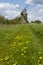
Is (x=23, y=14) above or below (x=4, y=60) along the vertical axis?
below

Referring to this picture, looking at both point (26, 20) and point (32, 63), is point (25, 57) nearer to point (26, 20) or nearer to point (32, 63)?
point (32, 63)

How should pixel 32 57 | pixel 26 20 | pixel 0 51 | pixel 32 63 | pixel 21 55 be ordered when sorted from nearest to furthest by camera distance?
1. pixel 32 63
2. pixel 32 57
3. pixel 21 55
4. pixel 0 51
5. pixel 26 20

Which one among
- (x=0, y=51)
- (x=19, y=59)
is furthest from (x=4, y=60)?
(x=0, y=51)

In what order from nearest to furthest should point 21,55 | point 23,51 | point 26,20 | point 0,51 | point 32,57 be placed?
1. point 32,57
2. point 21,55
3. point 23,51
4. point 0,51
5. point 26,20

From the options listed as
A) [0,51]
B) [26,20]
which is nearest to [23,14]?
[26,20]

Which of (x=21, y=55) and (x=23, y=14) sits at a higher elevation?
(x=21, y=55)

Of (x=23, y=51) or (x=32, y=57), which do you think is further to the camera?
(x=23, y=51)

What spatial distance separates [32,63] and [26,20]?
72.2m

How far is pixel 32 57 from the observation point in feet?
43.0

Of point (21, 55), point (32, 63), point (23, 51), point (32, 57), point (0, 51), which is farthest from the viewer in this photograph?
point (0, 51)

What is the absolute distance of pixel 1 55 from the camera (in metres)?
15.1

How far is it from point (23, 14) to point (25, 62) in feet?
240

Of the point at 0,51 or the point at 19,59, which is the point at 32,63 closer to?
the point at 19,59

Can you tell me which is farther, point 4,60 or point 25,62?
point 4,60
